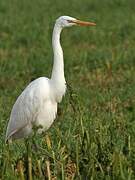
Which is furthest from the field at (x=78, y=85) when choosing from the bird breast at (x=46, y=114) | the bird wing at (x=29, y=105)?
the bird wing at (x=29, y=105)

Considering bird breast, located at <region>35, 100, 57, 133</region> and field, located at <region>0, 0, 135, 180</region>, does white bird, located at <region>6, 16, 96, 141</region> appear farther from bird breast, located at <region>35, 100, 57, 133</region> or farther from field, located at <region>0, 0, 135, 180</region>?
field, located at <region>0, 0, 135, 180</region>

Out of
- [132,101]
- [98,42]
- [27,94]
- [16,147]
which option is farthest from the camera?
[98,42]

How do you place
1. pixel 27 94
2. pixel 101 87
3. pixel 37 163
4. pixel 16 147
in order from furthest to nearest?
pixel 101 87 < pixel 27 94 < pixel 16 147 < pixel 37 163

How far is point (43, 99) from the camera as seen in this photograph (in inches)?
299

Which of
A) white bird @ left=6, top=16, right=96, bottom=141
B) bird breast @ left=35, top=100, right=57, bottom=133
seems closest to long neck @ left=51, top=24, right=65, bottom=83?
white bird @ left=6, top=16, right=96, bottom=141

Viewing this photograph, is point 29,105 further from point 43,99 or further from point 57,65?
point 57,65

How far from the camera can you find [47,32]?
54.1 ft

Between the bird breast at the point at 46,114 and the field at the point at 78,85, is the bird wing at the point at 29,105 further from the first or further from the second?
the field at the point at 78,85

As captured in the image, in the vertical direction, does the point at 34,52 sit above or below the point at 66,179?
above

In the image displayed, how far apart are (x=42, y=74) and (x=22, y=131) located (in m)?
4.45

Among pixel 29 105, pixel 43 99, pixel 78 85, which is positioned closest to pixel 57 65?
pixel 43 99

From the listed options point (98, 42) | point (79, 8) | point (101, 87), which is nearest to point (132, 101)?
point (101, 87)

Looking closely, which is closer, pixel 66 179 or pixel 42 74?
pixel 66 179

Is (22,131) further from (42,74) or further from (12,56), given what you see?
(12,56)
